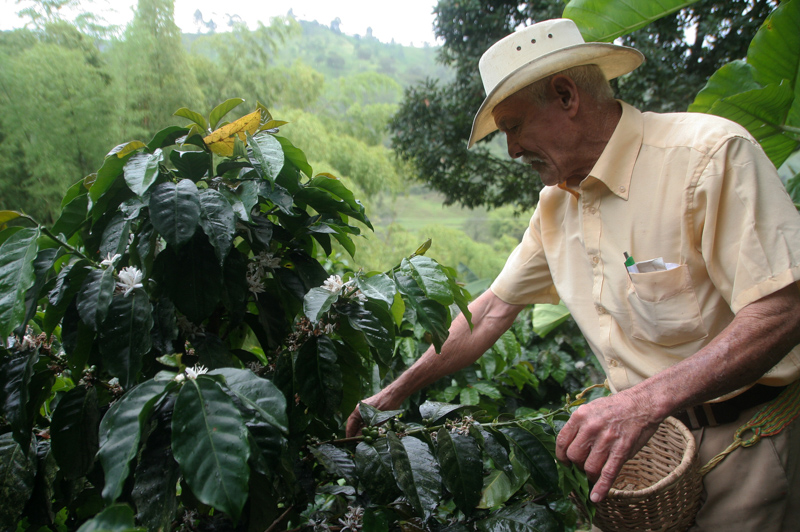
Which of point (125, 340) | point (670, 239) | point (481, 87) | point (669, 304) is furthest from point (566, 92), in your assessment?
point (481, 87)

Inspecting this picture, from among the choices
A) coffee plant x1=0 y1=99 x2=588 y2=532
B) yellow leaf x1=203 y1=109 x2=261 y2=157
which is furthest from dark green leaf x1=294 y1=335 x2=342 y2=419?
yellow leaf x1=203 y1=109 x2=261 y2=157

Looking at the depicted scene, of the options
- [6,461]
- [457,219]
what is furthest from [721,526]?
[457,219]

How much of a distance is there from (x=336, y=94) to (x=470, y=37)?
87.4 inches

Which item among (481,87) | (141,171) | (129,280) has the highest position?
(481,87)

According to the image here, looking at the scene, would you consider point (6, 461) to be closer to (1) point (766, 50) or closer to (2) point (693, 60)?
(1) point (766, 50)

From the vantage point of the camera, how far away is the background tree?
3.52 meters

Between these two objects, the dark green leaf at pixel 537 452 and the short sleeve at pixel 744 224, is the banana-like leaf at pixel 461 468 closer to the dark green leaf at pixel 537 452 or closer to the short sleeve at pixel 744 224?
the dark green leaf at pixel 537 452

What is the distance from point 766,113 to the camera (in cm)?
159

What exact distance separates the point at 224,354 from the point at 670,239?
800 millimetres

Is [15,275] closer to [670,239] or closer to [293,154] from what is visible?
[293,154]

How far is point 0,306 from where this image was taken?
60 cm

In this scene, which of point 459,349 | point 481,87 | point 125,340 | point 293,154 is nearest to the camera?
point 125,340

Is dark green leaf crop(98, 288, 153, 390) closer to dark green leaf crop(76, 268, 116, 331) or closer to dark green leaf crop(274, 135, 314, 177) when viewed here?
dark green leaf crop(76, 268, 116, 331)

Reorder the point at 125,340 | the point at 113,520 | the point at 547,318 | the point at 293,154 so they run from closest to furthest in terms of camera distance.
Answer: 1. the point at 113,520
2. the point at 125,340
3. the point at 293,154
4. the point at 547,318
